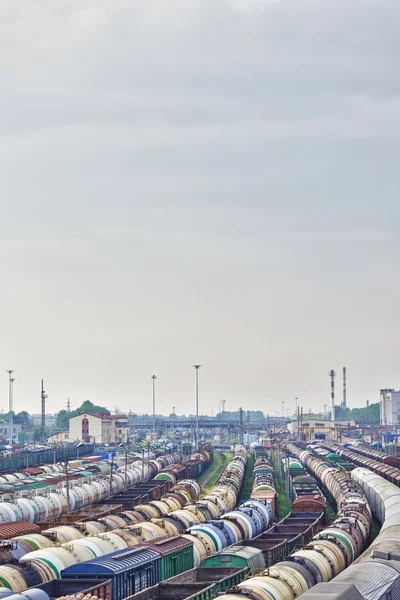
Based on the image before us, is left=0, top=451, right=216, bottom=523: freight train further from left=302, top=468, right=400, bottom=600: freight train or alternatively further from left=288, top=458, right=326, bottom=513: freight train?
left=302, top=468, right=400, bottom=600: freight train

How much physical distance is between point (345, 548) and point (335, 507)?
3244 centimetres

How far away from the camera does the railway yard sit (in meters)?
29.4

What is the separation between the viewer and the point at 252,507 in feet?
172

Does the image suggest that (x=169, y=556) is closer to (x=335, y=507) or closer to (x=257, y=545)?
(x=257, y=545)

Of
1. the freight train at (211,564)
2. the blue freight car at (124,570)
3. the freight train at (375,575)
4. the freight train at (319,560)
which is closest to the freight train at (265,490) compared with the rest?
the freight train at (319,560)

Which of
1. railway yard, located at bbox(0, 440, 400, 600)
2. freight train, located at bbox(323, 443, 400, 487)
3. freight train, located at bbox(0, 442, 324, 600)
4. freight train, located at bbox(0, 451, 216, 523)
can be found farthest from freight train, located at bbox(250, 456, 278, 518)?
freight train, located at bbox(0, 442, 324, 600)

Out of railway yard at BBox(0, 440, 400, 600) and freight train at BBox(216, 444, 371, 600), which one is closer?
freight train at BBox(216, 444, 371, 600)

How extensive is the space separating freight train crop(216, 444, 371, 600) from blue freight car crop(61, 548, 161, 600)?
15.8ft

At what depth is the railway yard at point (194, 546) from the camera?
29.4m

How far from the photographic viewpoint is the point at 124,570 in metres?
31.3

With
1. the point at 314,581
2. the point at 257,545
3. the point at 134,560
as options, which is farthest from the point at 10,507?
the point at 314,581

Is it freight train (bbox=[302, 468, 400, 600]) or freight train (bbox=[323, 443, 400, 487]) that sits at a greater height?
freight train (bbox=[302, 468, 400, 600])

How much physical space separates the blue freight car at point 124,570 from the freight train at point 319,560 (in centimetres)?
482

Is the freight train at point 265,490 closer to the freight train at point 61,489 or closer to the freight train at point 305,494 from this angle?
the freight train at point 305,494
